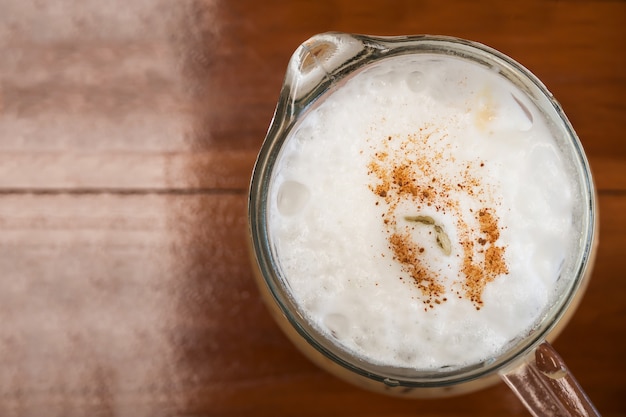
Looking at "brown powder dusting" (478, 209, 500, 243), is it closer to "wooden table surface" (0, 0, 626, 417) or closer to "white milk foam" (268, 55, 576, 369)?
"white milk foam" (268, 55, 576, 369)

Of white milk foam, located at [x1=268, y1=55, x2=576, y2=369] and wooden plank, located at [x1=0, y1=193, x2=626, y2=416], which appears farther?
wooden plank, located at [x1=0, y1=193, x2=626, y2=416]

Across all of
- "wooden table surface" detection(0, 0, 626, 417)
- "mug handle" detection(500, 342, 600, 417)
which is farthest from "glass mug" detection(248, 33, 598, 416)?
"wooden table surface" detection(0, 0, 626, 417)

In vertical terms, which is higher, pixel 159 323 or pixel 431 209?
pixel 431 209

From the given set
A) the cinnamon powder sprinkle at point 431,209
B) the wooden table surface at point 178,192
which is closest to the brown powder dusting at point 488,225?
the cinnamon powder sprinkle at point 431,209

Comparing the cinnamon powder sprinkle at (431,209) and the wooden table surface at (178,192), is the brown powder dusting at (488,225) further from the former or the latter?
the wooden table surface at (178,192)

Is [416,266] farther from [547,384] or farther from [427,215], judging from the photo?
[547,384]

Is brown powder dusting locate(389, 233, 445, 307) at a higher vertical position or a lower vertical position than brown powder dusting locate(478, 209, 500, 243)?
lower

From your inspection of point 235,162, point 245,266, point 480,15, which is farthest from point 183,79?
point 480,15

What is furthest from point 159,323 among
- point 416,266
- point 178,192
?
point 416,266

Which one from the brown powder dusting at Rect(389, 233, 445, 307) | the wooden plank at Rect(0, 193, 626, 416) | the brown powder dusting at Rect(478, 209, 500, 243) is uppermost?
the brown powder dusting at Rect(478, 209, 500, 243)
